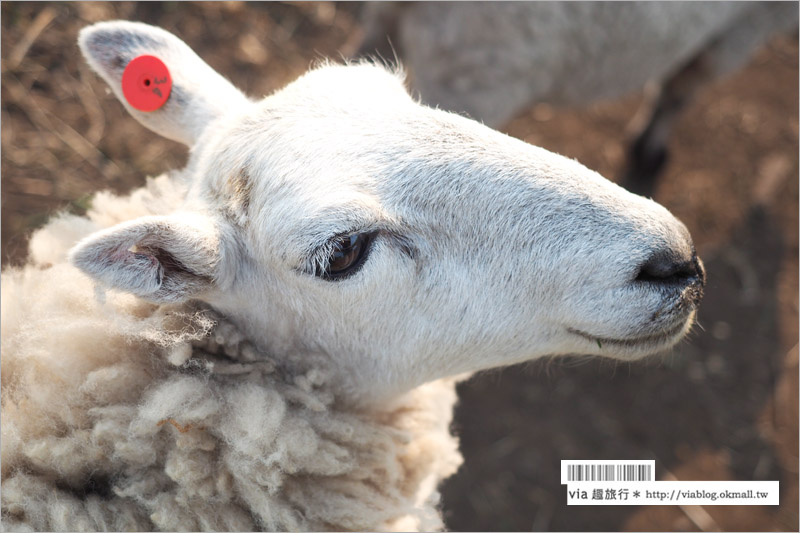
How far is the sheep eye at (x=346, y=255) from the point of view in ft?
5.23

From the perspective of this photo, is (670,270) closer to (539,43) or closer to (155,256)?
(155,256)

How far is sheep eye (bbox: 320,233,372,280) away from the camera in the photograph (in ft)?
5.23

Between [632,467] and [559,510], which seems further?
[559,510]

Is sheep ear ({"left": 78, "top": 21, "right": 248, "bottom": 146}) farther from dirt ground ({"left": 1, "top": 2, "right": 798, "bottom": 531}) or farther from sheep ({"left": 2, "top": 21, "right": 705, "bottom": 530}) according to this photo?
dirt ground ({"left": 1, "top": 2, "right": 798, "bottom": 531})

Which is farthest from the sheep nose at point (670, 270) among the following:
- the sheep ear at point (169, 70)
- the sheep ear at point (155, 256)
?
the sheep ear at point (169, 70)

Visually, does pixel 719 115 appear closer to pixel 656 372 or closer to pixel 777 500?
pixel 656 372

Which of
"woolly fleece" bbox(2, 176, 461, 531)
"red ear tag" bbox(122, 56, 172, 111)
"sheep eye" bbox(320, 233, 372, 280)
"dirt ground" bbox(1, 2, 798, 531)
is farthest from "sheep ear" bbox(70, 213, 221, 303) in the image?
"dirt ground" bbox(1, 2, 798, 531)

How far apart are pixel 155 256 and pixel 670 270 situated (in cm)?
131

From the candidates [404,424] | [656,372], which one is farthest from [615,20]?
[404,424]

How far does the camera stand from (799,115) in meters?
4.89

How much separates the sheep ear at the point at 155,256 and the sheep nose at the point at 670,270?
1115 millimetres

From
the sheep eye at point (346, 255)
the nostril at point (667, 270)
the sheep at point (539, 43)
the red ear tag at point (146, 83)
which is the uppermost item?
the sheep at point (539, 43)

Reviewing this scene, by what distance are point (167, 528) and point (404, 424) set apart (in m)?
0.78

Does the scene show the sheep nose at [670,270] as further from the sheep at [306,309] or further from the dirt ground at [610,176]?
the dirt ground at [610,176]
